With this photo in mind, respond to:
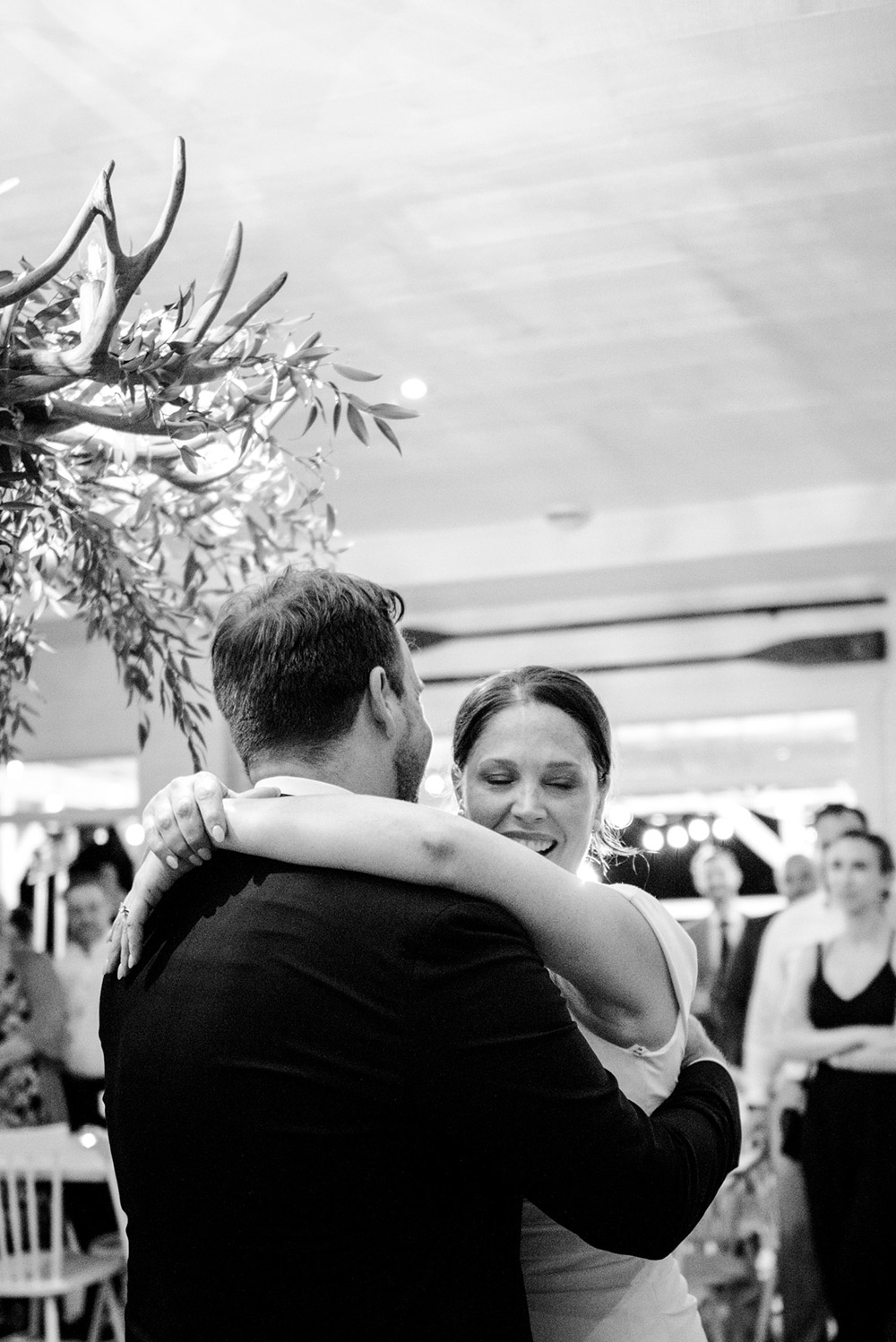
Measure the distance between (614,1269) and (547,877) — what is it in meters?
0.45

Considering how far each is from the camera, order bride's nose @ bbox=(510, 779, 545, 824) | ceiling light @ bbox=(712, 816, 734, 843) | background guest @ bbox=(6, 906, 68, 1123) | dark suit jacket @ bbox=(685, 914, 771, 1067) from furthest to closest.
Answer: ceiling light @ bbox=(712, 816, 734, 843)
dark suit jacket @ bbox=(685, 914, 771, 1067)
background guest @ bbox=(6, 906, 68, 1123)
bride's nose @ bbox=(510, 779, 545, 824)

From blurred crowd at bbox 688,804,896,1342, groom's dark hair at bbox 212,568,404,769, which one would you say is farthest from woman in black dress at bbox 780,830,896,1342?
groom's dark hair at bbox 212,568,404,769

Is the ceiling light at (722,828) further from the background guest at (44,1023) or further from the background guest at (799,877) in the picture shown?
the background guest at (44,1023)

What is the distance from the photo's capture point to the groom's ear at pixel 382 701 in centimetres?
130

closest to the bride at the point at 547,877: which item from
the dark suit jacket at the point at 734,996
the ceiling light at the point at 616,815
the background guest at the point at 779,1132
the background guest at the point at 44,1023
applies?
the ceiling light at the point at 616,815

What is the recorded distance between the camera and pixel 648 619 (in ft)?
24.9

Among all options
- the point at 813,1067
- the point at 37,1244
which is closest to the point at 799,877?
the point at 813,1067

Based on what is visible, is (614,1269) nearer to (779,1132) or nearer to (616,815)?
(616,815)

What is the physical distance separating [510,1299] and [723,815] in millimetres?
6575

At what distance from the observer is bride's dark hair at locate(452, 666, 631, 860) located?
1.88m

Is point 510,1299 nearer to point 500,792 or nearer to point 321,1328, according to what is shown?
point 321,1328

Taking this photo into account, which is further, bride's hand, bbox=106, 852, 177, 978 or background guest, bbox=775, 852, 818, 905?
background guest, bbox=775, 852, 818, 905

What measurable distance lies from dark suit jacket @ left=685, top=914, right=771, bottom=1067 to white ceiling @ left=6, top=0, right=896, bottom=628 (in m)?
2.04

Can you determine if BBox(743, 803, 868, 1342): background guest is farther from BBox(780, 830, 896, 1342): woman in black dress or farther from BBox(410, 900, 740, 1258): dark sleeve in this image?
BBox(410, 900, 740, 1258): dark sleeve
